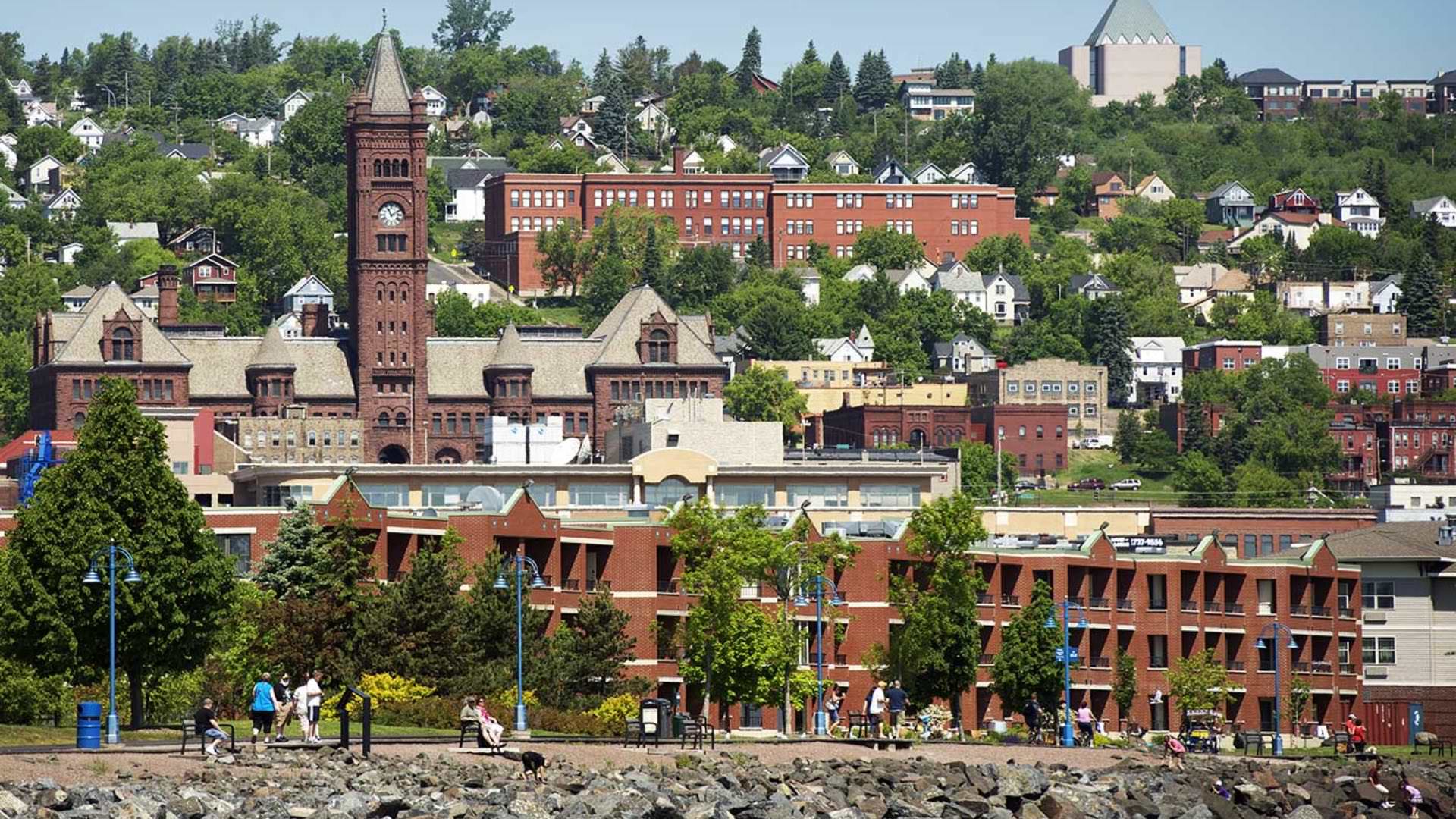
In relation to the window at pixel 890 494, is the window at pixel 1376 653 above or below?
below

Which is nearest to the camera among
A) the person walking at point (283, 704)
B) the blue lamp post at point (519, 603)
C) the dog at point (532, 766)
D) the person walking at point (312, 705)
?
the dog at point (532, 766)

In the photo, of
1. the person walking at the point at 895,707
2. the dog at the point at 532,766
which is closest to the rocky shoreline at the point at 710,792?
the dog at the point at 532,766

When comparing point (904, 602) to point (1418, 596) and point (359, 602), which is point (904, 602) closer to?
point (359, 602)

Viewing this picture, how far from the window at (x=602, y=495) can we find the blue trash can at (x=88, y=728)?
2925 inches

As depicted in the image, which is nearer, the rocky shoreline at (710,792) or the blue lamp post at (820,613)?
the rocky shoreline at (710,792)

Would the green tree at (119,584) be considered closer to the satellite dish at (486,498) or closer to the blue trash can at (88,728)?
the blue trash can at (88,728)

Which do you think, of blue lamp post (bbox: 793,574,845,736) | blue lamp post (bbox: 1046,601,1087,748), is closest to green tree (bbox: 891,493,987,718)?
blue lamp post (bbox: 793,574,845,736)

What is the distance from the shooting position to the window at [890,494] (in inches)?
6196

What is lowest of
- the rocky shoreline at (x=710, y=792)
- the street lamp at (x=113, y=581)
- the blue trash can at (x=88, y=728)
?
the rocky shoreline at (x=710, y=792)

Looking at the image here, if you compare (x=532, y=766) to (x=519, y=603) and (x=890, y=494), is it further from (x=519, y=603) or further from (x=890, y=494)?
(x=890, y=494)

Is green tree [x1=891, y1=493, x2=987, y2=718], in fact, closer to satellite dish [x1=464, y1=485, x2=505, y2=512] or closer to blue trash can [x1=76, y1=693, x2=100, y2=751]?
satellite dish [x1=464, y1=485, x2=505, y2=512]

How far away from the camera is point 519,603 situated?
303ft

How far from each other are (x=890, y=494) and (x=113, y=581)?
3177 inches

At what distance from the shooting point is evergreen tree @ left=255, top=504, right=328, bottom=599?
105500 millimetres
